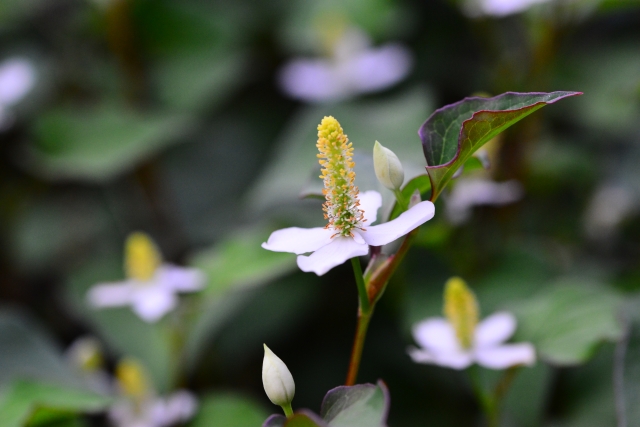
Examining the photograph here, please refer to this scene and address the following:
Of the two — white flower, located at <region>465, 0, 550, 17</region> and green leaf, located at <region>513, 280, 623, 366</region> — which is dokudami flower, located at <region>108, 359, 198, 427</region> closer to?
green leaf, located at <region>513, 280, 623, 366</region>

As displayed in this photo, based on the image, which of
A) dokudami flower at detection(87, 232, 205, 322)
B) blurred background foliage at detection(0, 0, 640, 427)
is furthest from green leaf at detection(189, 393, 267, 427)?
dokudami flower at detection(87, 232, 205, 322)

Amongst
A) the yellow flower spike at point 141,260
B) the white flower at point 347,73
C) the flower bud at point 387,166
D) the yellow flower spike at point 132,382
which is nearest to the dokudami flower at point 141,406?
the yellow flower spike at point 132,382

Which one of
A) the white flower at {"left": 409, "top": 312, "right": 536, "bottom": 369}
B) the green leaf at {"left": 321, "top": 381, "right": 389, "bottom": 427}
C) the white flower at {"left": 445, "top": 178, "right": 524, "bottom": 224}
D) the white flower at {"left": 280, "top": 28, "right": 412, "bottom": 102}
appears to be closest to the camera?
the green leaf at {"left": 321, "top": 381, "right": 389, "bottom": 427}

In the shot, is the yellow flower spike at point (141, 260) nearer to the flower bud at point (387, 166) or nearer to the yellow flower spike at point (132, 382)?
the yellow flower spike at point (132, 382)

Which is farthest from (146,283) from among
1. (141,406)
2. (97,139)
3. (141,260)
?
(97,139)

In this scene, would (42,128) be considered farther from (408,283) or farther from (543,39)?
(543,39)

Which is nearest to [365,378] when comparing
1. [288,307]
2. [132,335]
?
[288,307]
